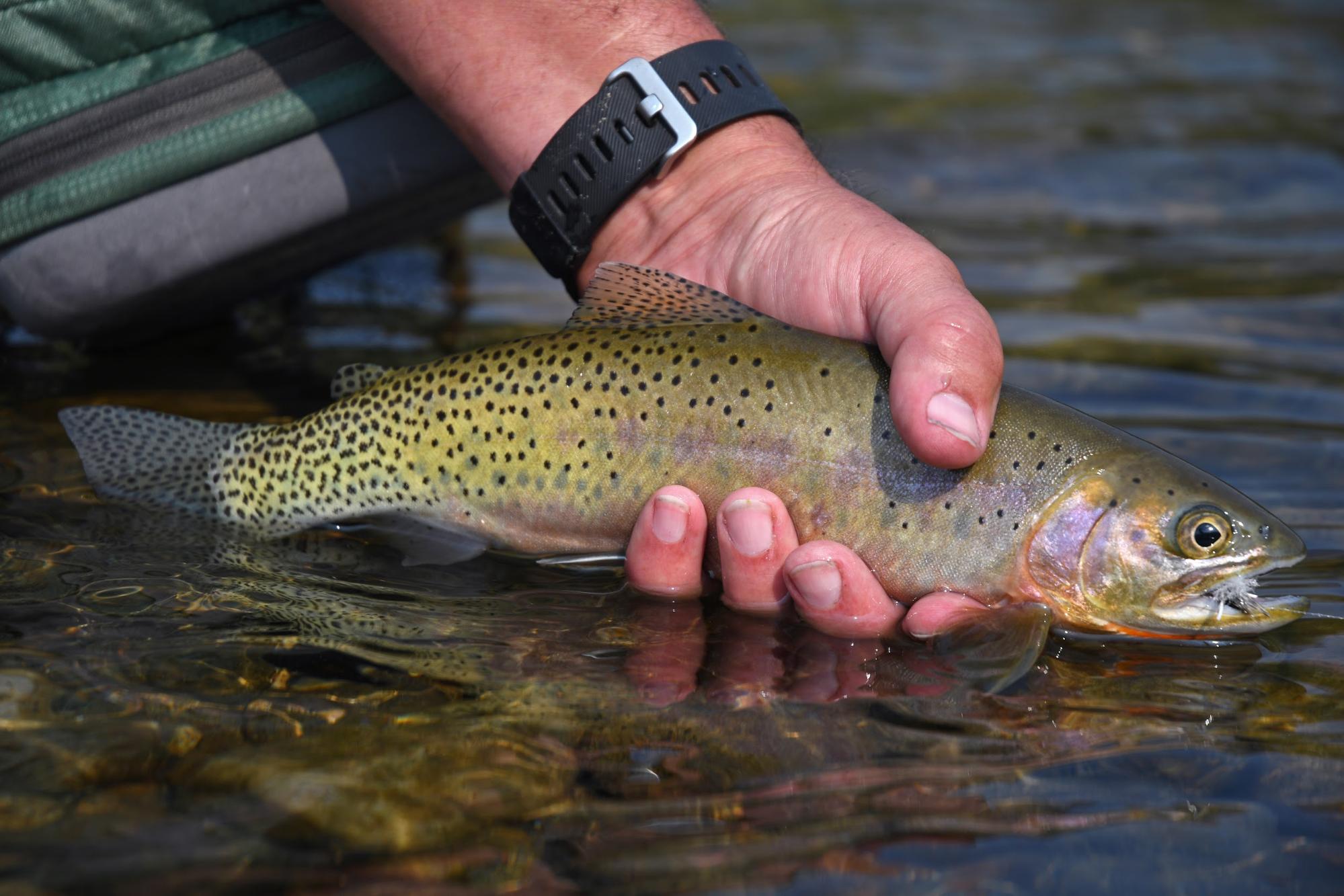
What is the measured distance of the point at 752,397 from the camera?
11.6 feet

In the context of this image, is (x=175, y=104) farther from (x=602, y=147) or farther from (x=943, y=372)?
(x=943, y=372)

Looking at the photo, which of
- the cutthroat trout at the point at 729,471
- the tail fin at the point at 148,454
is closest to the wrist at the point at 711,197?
the cutthroat trout at the point at 729,471

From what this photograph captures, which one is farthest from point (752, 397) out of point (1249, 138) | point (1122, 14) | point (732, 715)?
point (1122, 14)

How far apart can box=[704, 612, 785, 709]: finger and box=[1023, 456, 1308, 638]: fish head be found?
28.4 inches

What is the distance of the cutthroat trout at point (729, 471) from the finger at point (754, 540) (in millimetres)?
69

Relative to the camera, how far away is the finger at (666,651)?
3.11 metres

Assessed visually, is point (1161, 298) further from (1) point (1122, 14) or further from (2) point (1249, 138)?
(1) point (1122, 14)

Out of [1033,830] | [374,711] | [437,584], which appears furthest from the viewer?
[437,584]

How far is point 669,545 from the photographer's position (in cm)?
356

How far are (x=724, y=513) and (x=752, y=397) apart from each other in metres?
0.33

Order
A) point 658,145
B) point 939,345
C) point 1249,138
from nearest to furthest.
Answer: point 939,345
point 658,145
point 1249,138

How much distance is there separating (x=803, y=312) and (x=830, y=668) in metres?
1.12

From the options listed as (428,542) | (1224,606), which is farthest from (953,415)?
(428,542)

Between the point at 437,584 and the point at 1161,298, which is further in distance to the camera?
the point at 1161,298
